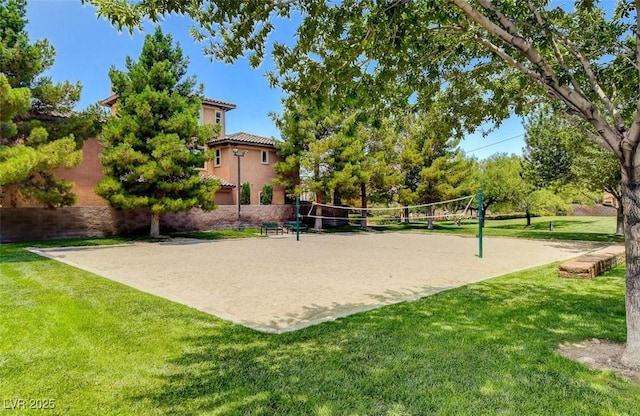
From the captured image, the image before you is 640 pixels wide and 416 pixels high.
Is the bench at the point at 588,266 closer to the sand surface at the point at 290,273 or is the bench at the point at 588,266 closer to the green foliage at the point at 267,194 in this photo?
the sand surface at the point at 290,273

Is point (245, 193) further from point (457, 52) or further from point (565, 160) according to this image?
point (457, 52)

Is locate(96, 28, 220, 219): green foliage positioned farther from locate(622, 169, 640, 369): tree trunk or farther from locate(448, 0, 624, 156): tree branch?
locate(622, 169, 640, 369): tree trunk

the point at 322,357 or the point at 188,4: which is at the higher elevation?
the point at 188,4

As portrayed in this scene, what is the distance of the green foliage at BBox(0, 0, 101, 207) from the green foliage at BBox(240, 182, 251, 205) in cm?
1158

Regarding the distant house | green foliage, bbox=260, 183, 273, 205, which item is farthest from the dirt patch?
green foliage, bbox=260, 183, 273, 205

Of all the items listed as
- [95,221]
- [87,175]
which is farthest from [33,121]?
[87,175]

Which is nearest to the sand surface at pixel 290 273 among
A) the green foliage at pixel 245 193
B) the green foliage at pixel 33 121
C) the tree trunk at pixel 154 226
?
the green foliage at pixel 33 121

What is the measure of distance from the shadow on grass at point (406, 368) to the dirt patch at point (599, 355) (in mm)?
166

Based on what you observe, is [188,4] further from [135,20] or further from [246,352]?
[246,352]

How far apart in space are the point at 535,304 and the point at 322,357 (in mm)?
4271

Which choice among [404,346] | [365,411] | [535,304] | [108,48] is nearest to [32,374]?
[365,411]

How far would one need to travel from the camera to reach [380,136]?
30062 mm

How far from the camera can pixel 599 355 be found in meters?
4.34

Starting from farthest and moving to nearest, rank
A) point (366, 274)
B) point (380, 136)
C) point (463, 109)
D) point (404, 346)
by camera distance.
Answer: point (380, 136) < point (366, 274) < point (463, 109) < point (404, 346)
